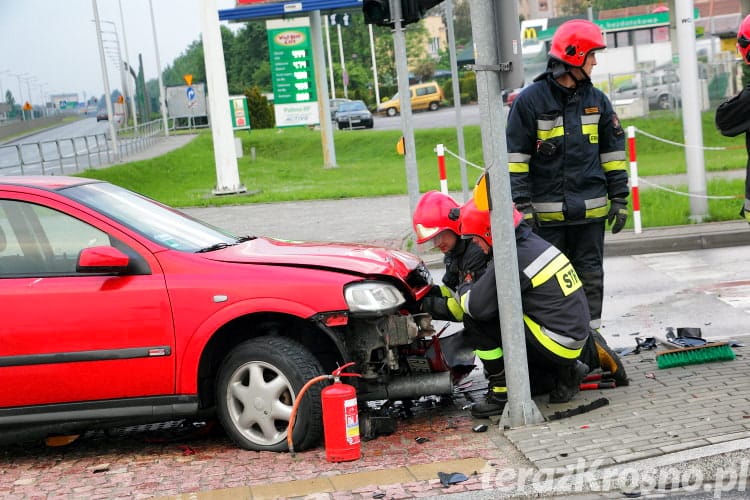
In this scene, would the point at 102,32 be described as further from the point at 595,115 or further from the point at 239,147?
the point at 595,115

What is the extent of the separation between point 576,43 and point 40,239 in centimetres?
330

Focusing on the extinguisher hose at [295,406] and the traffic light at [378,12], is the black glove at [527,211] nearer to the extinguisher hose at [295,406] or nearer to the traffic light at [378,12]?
the extinguisher hose at [295,406]

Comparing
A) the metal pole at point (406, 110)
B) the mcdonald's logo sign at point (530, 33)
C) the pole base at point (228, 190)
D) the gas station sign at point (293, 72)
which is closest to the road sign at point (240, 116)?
the gas station sign at point (293, 72)

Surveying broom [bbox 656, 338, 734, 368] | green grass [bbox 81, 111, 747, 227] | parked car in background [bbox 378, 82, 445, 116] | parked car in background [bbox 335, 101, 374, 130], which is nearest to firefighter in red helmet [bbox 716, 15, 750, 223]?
broom [bbox 656, 338, 734, 368]

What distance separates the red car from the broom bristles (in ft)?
5.02

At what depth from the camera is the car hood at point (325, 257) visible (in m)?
5.73

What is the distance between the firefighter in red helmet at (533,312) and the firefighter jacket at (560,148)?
2.08 ft

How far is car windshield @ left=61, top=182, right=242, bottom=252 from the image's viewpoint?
19.4ft

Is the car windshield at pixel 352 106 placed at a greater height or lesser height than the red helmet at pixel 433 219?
greater

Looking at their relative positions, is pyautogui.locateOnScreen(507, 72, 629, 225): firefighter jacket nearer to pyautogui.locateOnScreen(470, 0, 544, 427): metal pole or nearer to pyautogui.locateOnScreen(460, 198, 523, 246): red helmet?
pyautogui.locateOnScreen(460, 198, 523, 246): red helmet

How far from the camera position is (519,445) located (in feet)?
17.2

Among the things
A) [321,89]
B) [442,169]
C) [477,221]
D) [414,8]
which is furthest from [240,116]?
[477,221]

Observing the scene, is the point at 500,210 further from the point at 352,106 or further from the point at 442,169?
the point at 352,106

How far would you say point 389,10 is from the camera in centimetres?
988
